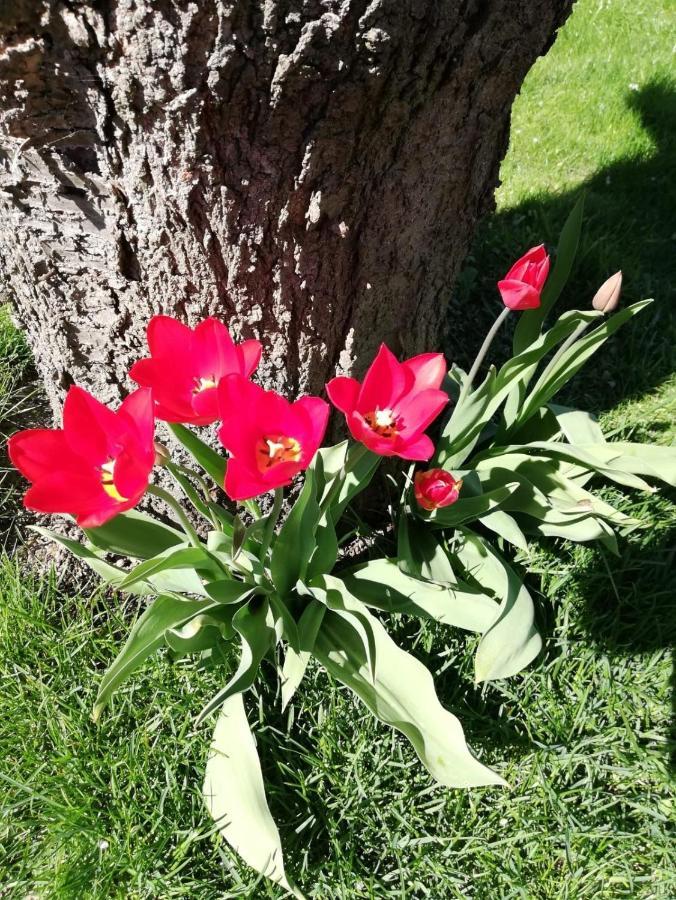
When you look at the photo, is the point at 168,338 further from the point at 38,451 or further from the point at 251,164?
the point at 251,164

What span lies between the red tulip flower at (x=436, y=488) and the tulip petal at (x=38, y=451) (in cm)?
77

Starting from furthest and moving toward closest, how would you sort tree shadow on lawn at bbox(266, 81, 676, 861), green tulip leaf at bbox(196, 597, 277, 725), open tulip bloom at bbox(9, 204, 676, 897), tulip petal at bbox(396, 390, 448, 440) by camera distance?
tree shadow on lawn at bbox(266, 81, 676, 861)
green tulip leaf at bbox(196, 597, 277, 725)
tulip petal at bbox(396, 390, 448, 440)
open tulip bloom at bbox(9, 204, 676, 897)

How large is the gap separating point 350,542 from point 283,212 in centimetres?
94

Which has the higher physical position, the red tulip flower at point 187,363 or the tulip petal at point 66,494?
the red tulip flower at point 187,363

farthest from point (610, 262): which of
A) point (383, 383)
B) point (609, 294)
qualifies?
point (383, 383)

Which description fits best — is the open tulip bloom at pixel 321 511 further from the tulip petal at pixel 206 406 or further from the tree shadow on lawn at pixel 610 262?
the tree shadow on lawn at pixel 610 262

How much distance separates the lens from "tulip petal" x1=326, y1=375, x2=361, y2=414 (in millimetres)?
1076

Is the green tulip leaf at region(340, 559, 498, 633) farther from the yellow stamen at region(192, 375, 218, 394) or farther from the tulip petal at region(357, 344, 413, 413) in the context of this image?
the yellow stamen at region(192, 375, 218, 394)

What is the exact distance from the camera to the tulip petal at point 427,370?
121 centimetres

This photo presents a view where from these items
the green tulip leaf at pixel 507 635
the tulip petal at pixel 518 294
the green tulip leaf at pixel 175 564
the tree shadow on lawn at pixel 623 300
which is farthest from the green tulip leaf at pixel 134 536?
the tree shadow on lawn at pixel 623 300

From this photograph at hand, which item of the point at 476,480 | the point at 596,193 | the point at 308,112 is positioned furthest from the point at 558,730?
the point at 596,193

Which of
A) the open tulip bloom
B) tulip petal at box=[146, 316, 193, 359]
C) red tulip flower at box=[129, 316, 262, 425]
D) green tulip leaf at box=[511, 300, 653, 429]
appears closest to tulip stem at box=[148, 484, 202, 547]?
the open tulip bloom

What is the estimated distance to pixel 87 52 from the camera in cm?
113

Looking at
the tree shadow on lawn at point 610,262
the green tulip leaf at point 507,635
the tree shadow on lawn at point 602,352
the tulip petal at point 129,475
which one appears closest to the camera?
the tulip petal at point 129,475
